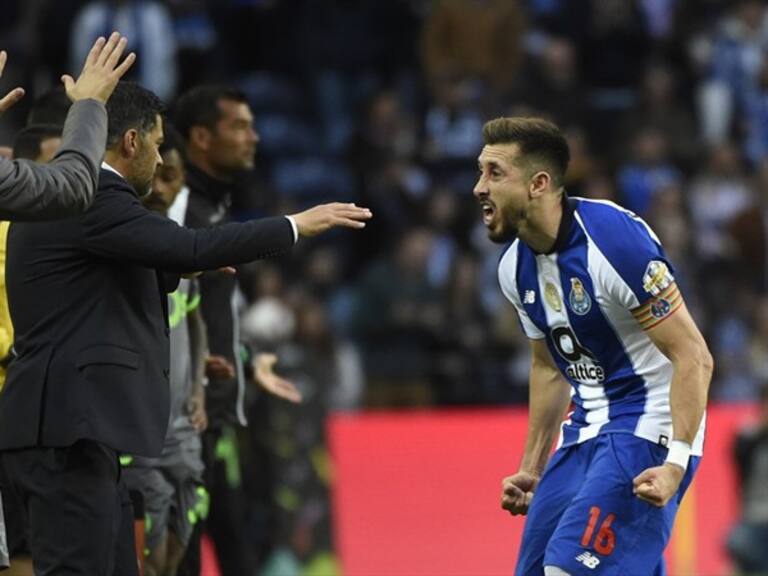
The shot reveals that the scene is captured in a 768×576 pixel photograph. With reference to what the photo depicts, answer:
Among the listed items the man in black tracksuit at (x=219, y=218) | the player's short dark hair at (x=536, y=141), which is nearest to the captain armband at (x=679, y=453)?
the player's short dark hair at (x=536, y=141)

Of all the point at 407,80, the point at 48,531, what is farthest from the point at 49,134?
the point at 407,80

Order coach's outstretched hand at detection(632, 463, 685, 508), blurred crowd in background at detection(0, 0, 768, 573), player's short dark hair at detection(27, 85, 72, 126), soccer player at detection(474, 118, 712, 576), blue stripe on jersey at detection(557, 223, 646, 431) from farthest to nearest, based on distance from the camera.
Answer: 1. blurred crowd in background at detection(0, 0, 768, 573)
2. player's short dark hair at detection(27, 85, 72, 126)
3. blue stripe on jersey at detection(557, 223, 646, 431)
4. soccer player at detection(474, 118, 712, 576)
5. coach's outstretched hand at detection(632, 463, 685, 508)

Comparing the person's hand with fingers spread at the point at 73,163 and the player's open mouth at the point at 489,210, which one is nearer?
the person's hand with fingers spread at the point at 73,163

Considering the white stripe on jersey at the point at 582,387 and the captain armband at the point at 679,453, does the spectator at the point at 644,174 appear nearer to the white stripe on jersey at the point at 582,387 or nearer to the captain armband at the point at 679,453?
the white stripe on jersey at the point at 582,387

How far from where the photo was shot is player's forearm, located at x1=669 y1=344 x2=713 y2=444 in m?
5.98

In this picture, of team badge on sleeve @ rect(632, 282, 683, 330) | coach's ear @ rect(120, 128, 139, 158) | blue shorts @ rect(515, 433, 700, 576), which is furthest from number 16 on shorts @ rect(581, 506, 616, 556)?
coach's ear @ rect(120, 128, 139, 158)

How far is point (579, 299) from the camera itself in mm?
6301

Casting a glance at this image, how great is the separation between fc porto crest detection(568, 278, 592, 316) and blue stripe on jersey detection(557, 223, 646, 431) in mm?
13

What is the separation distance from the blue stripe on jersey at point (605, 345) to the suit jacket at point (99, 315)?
1.14m

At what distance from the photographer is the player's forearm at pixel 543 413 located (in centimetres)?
658

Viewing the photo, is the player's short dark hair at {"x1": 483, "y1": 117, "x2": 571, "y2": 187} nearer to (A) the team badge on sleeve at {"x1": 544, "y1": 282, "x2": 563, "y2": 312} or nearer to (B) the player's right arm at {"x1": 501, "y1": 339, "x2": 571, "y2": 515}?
(A) the team badge on sleeve at {"x1": 544, "y1": 282, "x2": 563, "y2": 312}

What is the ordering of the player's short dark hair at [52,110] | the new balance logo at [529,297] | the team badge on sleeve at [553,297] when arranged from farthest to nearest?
the player's short dark hair at [52,110] < the new balance logo at [529,297] < the team badge on sleeve at [553,297]

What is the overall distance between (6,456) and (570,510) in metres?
1.90

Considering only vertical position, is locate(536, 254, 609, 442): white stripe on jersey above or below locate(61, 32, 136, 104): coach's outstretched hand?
below
